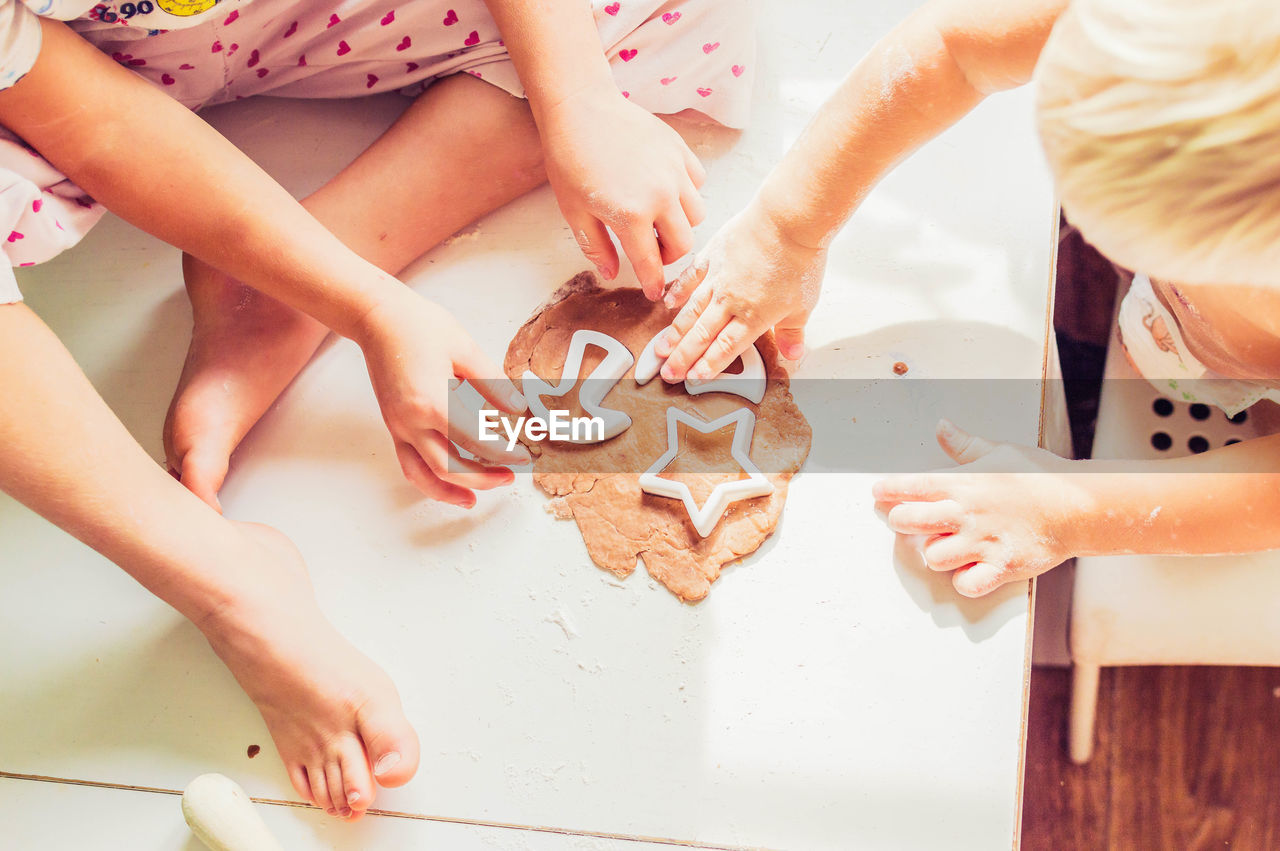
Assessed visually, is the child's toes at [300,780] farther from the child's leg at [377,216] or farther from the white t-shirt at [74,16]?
the white t-shirt at [74,16]

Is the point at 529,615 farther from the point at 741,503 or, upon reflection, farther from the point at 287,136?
the point at 287,136

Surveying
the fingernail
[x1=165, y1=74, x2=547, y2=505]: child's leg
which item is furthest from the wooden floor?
[x1=165, y1=74, x2=547, y2=505]: child's leg

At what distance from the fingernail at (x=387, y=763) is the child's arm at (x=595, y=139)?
0.45 m

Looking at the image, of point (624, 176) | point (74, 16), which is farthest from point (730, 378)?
point (74, 16)

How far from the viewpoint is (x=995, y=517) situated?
0.69 metres

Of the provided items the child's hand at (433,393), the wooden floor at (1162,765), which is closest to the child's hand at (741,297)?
the child's hand at (433,393)

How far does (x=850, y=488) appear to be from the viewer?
76 centimetres

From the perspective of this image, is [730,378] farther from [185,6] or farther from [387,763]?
[185,6]

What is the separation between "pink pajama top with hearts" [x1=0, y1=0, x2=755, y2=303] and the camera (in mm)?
706

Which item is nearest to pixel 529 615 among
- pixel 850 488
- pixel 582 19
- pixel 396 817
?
pixel 396 817

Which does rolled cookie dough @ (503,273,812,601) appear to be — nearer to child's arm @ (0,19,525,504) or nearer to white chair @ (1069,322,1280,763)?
child's arm @ (0,19,525,504)

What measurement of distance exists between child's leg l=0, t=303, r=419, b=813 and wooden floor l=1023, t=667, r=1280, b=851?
0.69 meters

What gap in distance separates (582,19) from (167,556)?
0.57 meters

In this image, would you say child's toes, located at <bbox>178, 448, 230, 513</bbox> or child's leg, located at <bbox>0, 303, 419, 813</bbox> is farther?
child's toes, located at <bbox>178, 448, 230, 513</bbox>
